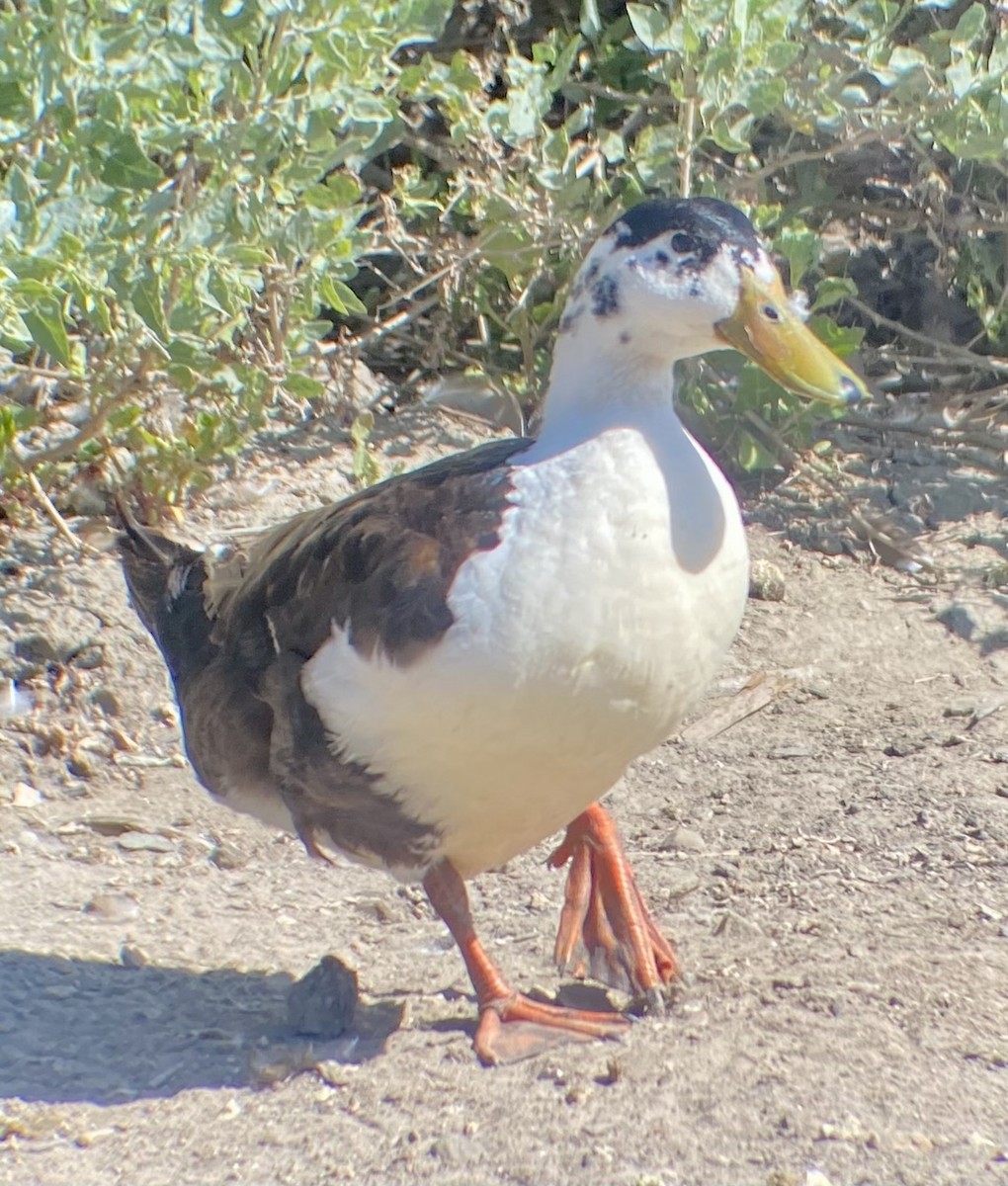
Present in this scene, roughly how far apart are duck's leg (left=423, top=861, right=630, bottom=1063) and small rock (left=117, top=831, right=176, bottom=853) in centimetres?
108

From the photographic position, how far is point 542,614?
2.84 meters

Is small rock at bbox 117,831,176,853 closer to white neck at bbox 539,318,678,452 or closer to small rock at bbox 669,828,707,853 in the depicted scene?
small rock at bbox 669,828,707,853

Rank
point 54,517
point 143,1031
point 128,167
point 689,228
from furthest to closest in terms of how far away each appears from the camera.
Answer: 1. point 54,517
2. point 128,167
3. point 143,1031
4. point 689,228

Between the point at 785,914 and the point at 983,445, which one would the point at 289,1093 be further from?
the point at 983,445

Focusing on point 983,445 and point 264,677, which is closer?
point 264,677

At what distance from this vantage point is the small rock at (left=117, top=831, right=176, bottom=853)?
13.5 ft

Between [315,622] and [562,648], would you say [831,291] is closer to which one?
[315,622]

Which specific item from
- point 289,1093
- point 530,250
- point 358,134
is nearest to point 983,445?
point 530,250

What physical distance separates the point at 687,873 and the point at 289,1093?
1.18 m

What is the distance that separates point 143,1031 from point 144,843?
0.86 meters

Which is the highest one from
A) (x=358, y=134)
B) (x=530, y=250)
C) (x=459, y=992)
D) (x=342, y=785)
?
(x=358, y=134)

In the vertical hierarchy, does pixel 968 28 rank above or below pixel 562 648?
above

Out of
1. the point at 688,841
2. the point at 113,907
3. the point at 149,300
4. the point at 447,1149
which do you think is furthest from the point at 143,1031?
the point at 149,300

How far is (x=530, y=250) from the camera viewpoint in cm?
525
